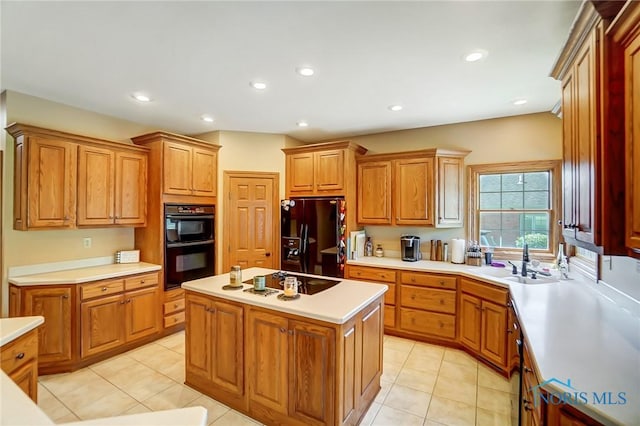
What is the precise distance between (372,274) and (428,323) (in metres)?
0.86

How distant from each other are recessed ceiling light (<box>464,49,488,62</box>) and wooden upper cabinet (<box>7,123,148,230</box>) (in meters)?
3.66

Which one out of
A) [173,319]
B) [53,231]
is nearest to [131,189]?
[53,231]

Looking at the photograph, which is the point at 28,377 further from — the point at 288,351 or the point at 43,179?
the point at 43,179

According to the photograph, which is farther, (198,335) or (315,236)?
(315,236)

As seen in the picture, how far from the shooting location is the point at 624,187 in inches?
49.1

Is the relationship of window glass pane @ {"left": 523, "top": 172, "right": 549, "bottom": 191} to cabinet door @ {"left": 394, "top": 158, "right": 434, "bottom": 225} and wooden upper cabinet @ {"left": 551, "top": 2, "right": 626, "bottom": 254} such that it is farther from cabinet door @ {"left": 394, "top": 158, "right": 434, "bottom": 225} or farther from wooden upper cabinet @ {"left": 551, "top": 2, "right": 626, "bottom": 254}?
wooden upper cabinet @ {"left": 551, "top": 2, "right": 626, "bottom": 254}

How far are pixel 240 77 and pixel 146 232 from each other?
7.81ft

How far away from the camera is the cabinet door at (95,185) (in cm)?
309

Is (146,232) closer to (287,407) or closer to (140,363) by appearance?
(140,363)

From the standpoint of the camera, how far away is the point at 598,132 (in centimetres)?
134

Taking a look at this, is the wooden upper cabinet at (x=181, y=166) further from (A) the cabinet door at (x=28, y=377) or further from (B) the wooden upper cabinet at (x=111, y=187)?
(A) the cabinet door at (x=28, y=377)

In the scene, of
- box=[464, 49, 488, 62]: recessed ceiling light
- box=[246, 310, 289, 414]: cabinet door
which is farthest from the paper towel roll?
box=[246, 310, 289, 414]: cabinet door

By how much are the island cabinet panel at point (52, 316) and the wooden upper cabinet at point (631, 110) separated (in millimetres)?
4104

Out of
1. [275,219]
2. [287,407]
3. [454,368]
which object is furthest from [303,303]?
[275,219]
